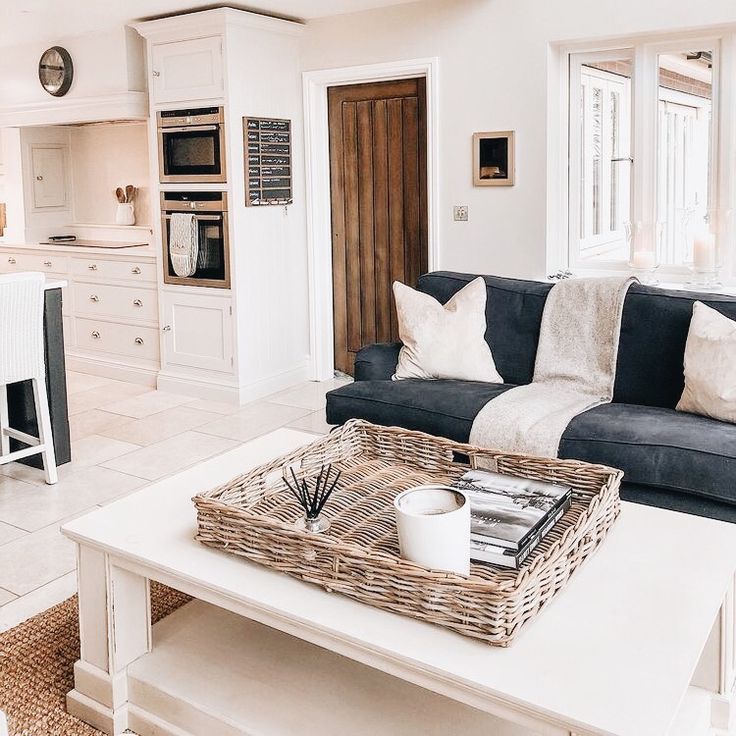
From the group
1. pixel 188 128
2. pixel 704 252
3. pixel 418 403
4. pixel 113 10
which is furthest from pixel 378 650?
pixel 113 10

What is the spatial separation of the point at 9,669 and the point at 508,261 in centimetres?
345

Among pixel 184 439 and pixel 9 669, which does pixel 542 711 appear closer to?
pixel 9 669

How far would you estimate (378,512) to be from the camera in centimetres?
219

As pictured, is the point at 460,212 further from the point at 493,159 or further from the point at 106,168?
the point at 106,168

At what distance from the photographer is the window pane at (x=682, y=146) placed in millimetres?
4477

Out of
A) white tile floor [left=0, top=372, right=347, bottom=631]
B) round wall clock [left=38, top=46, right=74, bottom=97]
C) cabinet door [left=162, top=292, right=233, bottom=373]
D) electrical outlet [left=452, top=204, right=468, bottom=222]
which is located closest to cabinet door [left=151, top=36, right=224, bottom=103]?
round wall clock [left=38, top=46, right=74, bottom=97]

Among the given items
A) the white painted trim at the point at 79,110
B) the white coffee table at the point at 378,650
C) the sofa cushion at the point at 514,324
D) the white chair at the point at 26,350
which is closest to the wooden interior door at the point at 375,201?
the white painted trim at the point at 79,110

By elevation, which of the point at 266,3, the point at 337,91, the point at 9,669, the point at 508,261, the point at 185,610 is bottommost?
the point at 9,669

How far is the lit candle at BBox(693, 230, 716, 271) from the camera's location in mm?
4426

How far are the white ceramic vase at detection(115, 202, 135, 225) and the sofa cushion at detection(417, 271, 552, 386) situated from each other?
3.64 metres

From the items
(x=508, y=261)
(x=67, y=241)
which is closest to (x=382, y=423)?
(x=508, y=261)

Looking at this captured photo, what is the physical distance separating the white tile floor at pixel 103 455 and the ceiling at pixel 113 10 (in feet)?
7.65

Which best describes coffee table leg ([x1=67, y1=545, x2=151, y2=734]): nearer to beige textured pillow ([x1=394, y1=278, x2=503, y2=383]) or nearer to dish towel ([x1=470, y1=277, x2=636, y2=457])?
dish towel ([x1=470, y1=277, x2=636, y2=457])

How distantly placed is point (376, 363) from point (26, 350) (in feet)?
5.05
